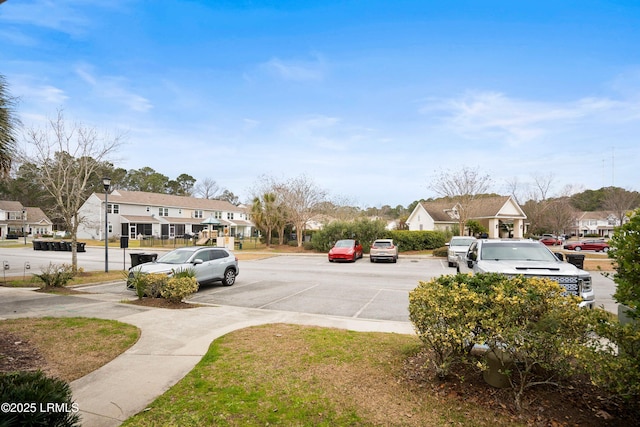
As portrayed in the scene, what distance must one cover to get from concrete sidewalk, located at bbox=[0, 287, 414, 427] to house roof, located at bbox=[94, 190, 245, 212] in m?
45.1

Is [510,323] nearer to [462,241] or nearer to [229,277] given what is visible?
[229,277]

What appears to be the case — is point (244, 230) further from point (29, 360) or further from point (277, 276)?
point (29, 360)

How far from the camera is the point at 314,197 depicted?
120 ft

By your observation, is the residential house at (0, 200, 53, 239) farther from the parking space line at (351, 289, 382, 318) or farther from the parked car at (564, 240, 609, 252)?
the parked car at (564, 240, 609, 252)

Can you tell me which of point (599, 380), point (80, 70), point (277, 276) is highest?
point (80, 70)

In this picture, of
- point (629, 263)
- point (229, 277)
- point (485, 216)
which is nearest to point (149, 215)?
point (229, 277)

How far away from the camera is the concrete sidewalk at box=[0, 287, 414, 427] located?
3879 mm

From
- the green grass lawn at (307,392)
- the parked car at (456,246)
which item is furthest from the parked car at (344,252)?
the green grass lawn at (307,392)

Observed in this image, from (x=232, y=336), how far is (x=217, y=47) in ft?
40.7

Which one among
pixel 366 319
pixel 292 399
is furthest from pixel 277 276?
pixel 292 399

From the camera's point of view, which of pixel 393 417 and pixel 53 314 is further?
pixel 53 314

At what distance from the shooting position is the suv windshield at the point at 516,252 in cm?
849

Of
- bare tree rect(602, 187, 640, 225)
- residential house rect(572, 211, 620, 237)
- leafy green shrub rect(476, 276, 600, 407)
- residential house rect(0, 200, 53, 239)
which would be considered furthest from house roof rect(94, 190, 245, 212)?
residential house rect(572, 211, 620, 237)

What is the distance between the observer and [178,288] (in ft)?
29.0
